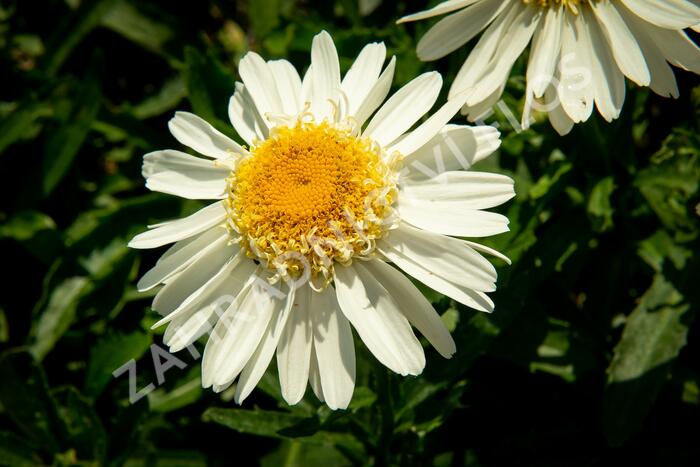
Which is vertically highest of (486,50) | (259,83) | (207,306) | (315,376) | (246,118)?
(259,83)

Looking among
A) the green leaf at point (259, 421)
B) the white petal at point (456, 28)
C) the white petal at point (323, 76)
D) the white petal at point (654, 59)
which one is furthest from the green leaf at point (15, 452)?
the white petal at point (654, 59)

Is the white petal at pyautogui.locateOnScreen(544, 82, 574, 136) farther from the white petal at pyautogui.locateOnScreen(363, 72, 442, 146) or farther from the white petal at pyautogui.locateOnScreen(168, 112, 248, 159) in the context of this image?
the white petal at pyautogui.locateOnScreen(168, 112, 248, 159)

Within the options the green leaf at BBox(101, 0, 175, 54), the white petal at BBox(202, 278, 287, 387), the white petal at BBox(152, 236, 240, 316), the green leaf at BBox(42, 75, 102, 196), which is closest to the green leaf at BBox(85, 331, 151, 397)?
the green leaf at BBox(42, 75, 102, 196)

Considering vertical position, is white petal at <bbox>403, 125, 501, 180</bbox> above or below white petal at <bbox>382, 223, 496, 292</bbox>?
above

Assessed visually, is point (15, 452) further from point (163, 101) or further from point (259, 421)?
point (163, 101)

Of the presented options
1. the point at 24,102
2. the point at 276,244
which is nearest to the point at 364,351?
the point at 276,244

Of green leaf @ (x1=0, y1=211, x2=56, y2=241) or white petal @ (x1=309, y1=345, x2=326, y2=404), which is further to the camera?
green leaf @ (x1=0, y1=211, x2=56, y2=241)

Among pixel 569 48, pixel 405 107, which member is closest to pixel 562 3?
pixel 569 48
